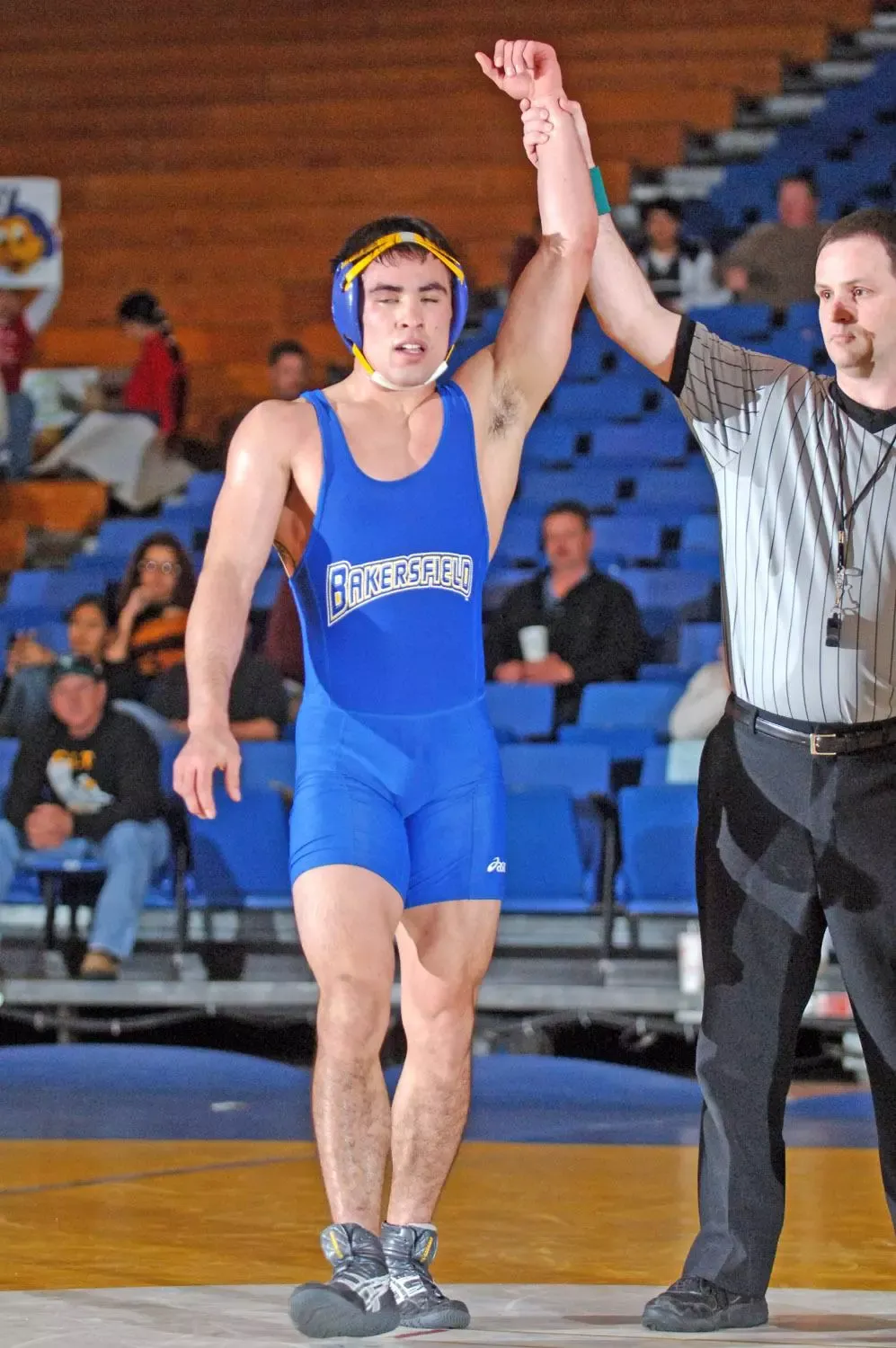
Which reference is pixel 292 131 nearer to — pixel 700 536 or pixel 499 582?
pixel 499 582

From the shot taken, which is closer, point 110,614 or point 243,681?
point 243,681

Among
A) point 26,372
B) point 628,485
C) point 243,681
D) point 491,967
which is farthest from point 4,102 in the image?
point 491,967

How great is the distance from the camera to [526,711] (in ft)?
26.5

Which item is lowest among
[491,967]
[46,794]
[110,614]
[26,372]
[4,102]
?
[491,967]

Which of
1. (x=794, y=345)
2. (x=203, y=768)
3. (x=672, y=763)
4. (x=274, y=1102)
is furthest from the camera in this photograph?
(x=794, y=345)

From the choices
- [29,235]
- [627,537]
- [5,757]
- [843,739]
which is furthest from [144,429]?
[843,739]

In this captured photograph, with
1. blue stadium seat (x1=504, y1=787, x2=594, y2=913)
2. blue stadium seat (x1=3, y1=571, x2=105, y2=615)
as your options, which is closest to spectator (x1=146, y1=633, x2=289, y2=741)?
blue stadium seat (x1=504, y1=787, x2=594, y2=913)

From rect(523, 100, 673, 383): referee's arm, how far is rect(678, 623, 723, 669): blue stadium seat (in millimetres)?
4901

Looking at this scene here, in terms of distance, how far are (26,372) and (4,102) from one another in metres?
3.55

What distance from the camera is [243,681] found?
8086 mm

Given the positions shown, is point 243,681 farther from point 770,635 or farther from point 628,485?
point 770,635

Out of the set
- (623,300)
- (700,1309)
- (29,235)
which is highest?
(29,235)

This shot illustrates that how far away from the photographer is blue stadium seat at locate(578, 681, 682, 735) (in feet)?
26.3

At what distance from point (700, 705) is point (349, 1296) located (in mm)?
4735
